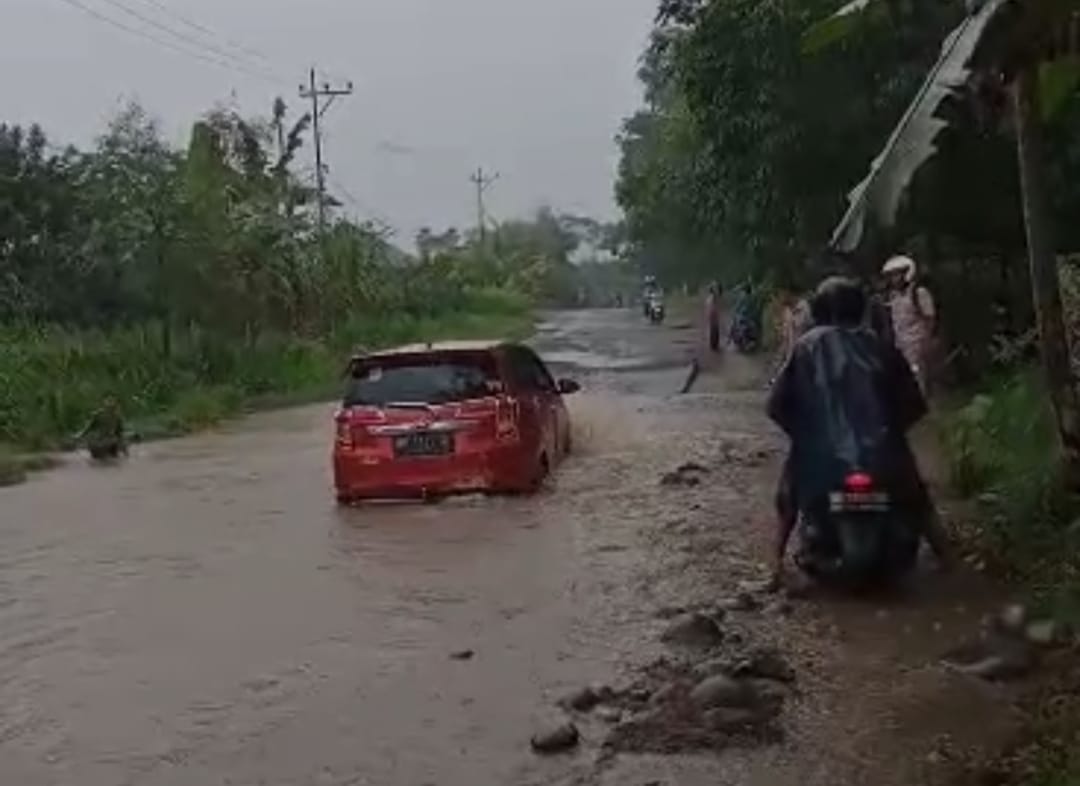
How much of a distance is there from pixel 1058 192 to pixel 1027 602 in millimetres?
9352

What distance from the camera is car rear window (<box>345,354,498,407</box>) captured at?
14.4 m

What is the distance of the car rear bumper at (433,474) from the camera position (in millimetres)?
14367

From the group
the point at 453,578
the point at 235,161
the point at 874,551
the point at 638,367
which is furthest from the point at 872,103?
the point at 235,161

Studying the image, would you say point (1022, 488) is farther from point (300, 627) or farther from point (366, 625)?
point (300, 627)

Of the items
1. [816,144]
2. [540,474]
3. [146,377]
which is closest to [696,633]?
[540,474]

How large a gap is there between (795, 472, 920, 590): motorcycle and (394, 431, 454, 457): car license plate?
17.1 ft

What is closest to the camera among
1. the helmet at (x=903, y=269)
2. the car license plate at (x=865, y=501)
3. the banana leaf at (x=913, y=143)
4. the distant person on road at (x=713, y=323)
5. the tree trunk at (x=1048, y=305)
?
the banana leaf at (x=913, y=143)

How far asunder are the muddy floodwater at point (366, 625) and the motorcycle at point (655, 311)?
44.8m

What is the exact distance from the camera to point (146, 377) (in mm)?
28734

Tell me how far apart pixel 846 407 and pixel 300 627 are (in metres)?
3.31

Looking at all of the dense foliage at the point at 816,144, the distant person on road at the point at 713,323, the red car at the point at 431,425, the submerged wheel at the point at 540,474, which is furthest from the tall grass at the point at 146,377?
the red car at the point at 431,425

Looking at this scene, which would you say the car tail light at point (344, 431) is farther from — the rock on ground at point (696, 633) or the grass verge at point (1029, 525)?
the rock on ground at point (696, 633)

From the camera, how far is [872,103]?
19234 millimetres

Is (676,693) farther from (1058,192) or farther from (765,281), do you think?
(765,281)
